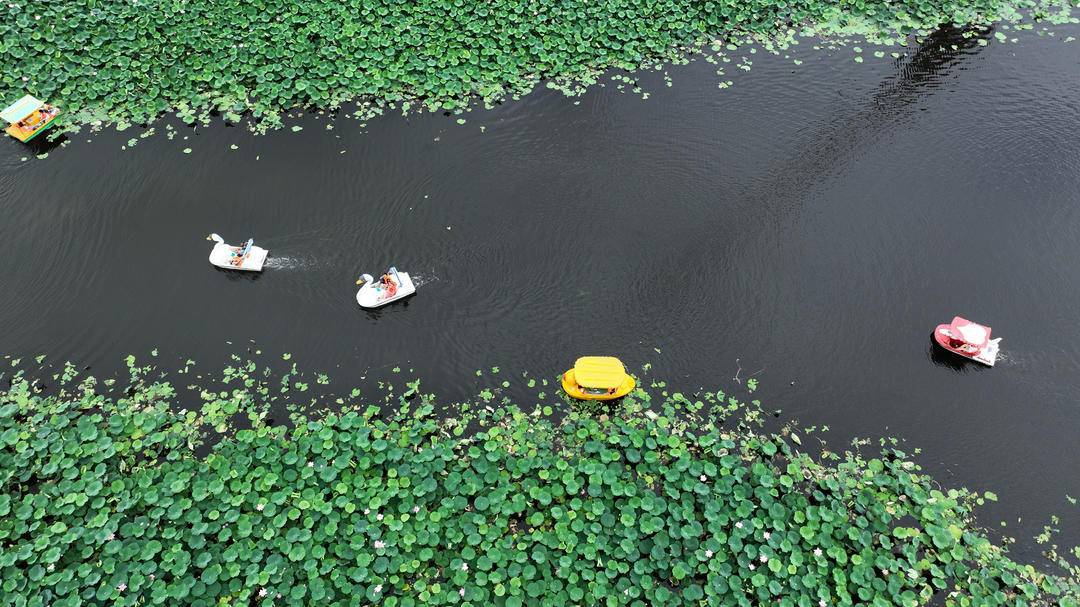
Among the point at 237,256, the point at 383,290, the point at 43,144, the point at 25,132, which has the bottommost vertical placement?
the point at 383,290

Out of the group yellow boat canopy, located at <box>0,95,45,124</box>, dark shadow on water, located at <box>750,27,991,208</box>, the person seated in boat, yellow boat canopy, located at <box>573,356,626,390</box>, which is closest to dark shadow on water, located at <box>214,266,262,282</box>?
the person seated in boat

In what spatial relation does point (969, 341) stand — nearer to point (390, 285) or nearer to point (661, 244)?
point (661, 244)

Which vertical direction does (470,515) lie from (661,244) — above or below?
below

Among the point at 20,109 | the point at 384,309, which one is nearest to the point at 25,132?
the point at 20,109

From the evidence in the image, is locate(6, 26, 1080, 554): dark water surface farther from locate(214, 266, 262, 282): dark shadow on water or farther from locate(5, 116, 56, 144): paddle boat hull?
locate(5, 116, 56, 144): paddle boat hull

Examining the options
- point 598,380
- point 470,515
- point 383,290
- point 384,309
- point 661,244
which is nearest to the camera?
point 470,515

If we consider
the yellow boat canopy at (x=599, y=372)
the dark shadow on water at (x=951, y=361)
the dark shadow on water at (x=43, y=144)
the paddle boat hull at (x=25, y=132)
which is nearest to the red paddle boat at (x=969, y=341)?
the dark shadow on water at (x=951, y=361)

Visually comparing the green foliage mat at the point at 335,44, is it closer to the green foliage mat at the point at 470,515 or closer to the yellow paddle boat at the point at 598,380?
the yellow paddle boat at the point at 598,380
